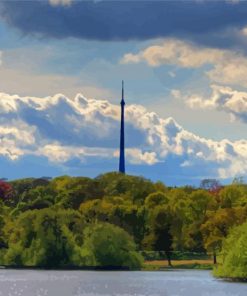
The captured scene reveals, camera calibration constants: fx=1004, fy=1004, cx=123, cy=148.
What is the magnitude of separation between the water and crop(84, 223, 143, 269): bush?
10062 millimetres

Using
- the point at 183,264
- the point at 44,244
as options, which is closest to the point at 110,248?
the point at 44,244

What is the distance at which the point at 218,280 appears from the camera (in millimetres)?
99375

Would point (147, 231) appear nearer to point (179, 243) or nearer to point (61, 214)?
point (179, 243)

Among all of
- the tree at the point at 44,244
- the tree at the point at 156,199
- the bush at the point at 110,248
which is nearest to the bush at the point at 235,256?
the bush at the point at 110,248

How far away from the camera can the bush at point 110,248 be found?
399 feet

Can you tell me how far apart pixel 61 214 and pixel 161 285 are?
38.8 meters

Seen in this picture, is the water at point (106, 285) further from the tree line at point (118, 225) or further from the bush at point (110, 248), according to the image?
the bush at point (110, 248)

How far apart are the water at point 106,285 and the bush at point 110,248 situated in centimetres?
1006

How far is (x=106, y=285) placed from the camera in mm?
89375

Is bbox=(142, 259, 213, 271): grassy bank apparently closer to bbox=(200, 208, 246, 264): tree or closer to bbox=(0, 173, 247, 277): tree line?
bbox=(0, 173, 247, 277): tree line

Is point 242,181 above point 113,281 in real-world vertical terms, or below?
above

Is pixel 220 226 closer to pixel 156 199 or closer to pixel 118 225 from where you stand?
pixel 118 225

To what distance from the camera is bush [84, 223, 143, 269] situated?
122 m

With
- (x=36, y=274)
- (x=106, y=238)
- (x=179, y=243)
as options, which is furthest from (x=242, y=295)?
(x=179, y=243)
